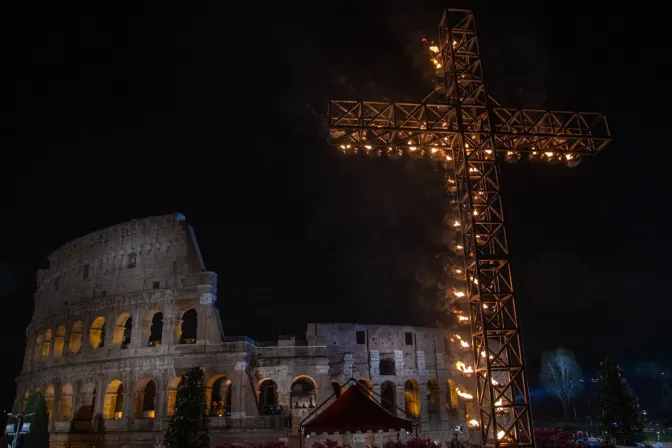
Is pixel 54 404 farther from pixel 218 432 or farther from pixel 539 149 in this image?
pixel 539 149

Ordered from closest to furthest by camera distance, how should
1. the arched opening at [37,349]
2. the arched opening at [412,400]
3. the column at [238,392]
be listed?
the column at [238,392], the arched opening at [37,349], the arched opening at [412,400]

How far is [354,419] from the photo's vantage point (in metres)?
15.7

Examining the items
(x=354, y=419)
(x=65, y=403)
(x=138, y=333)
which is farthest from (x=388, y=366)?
(x=354, y=419)

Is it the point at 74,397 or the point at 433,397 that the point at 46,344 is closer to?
the point at 74,397

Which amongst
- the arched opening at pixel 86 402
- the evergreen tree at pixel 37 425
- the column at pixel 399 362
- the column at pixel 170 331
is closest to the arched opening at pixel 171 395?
the column at pixel 170 331

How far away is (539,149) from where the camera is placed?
18.6 meters

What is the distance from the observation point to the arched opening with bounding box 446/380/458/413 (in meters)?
44.4

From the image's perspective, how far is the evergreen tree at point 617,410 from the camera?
86.9 feet

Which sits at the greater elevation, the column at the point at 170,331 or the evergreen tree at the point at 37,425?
the column at the point at 170,331

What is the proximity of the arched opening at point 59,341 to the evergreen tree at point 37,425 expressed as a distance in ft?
31.6

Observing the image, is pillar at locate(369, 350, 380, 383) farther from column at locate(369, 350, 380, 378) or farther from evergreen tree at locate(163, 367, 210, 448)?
evergreen tree at locate(163, 367, 210, 448)

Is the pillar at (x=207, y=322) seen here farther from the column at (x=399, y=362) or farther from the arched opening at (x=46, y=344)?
the arched opening at (x=46, y=344)

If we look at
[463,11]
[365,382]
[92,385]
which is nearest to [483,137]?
[463,11]

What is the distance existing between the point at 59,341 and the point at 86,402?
23.7ft
